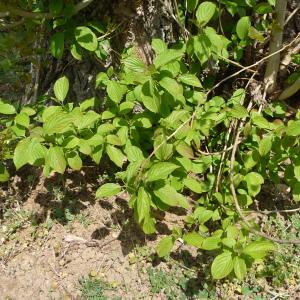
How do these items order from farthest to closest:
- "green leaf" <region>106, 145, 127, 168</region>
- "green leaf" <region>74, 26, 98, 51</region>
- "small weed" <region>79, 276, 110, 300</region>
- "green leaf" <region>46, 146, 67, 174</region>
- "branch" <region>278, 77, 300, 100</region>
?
"branch" <region>278, 77, 300, 100</region> < "small weed" <region>79, 276, 110, 300</region> < "green leaf" <region>74, 26, 98, 51</region> < "green leaf" <region>106, 145, 127, 168</region> < "green leaf" <region>46, 146, 67, 174</region>

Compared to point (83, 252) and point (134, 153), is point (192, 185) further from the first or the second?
point (83, 252)

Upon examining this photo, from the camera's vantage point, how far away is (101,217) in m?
2.58

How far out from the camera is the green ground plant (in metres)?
1.87

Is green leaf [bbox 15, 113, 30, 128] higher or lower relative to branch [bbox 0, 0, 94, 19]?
lower

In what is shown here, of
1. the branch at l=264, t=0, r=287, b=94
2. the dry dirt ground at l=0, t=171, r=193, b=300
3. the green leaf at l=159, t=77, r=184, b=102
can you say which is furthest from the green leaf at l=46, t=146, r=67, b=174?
the branch at l=264, t=0, r=287, b=94

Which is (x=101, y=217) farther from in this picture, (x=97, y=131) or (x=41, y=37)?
(x=41, y=37)

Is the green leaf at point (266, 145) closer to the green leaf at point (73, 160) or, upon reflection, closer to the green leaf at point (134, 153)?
the green leaf at point (134, 153)

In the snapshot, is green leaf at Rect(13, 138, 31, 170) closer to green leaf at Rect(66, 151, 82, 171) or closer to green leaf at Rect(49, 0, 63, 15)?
green leaf at Rect(66, 151, 82, 171)

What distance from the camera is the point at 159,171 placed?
1.75 meters

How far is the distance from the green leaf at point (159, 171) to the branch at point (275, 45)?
3.25ft

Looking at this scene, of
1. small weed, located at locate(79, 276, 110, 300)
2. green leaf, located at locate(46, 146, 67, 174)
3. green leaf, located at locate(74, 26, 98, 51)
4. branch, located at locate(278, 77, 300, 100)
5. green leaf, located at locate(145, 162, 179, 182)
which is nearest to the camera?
green leaf, located at locate(145, 162, 179, 182)

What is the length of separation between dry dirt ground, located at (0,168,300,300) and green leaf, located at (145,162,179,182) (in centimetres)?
80

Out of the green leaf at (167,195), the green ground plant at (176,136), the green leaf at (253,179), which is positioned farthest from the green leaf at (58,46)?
the green leaf at (253,179)

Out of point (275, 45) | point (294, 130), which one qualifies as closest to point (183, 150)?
point (294, 130)
